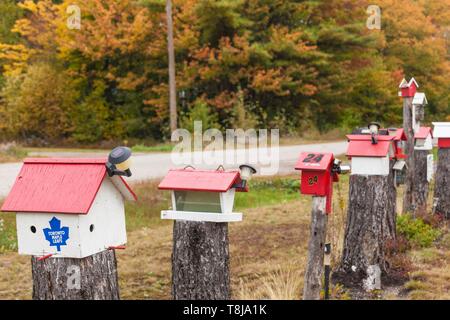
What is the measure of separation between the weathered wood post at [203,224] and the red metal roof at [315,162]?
70 cm

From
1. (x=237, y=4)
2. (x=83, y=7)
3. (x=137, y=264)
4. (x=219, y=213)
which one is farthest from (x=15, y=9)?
(x=219, y=213)

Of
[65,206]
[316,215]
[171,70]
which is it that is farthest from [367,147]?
[171,70]

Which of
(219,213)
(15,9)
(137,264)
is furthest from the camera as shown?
(15,9)

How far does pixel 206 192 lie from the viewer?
4410mm

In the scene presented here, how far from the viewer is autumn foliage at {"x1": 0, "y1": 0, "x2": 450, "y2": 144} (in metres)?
22.8

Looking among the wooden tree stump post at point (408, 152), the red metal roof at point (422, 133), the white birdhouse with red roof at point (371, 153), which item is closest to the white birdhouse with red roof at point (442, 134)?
the red metal roof at point (422, 133)

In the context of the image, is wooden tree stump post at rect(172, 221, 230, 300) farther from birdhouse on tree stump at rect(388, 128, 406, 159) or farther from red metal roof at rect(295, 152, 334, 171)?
birdhouse on tree stump at rect(388, 128, 406, 159)

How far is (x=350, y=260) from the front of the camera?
607cm


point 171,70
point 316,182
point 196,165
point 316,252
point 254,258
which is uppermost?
point 171,70

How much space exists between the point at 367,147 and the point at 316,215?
1.46 m

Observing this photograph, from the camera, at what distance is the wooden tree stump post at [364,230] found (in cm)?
600

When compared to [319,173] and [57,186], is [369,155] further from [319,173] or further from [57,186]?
[57,186]

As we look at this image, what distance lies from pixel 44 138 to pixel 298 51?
10.8 meters

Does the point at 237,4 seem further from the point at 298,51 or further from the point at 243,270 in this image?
the point at 243,270
